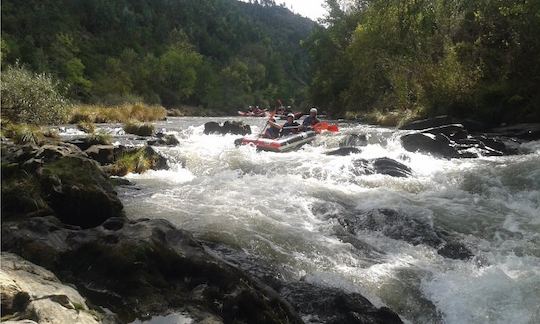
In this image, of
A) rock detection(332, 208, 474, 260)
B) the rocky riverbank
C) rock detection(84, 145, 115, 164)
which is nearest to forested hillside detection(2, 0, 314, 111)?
rock detection(84, 145, 115, 164)

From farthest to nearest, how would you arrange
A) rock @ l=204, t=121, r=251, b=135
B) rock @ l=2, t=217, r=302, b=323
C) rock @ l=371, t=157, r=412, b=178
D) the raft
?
rock @ l=204, t=121, r=251, b=135 < the raft < rock @ l=371, t=157, r=412, b=178 < rock @ l=2, t=217, r=302, b=323

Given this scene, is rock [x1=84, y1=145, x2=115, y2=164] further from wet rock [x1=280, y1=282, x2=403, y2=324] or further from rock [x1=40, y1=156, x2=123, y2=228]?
wet rock [x1=280, y1=282, x2=403, y2=324]

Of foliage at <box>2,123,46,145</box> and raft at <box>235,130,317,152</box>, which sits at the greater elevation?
foliage at <box>2,123,46,145</box>

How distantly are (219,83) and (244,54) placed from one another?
30.2 meters

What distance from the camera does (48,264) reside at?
319cm

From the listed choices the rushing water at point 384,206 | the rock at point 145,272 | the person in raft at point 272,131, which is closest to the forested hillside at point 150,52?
the person in raft at point 272,131

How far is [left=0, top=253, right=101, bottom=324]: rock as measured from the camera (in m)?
2.16

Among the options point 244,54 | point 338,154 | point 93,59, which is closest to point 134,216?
point 338,154

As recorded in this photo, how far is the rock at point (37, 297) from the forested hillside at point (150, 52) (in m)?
31.4

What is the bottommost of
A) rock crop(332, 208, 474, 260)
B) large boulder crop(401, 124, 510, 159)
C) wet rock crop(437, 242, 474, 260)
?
wet rock crop(437, 242, 474, 260)

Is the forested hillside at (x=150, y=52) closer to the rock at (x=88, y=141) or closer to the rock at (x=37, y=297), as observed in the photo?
the rock at (x=88, y=141)

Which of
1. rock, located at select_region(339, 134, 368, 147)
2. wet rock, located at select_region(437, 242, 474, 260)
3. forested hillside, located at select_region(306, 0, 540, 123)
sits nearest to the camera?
wet rock, located at select_region(437, 242, 474, 260)

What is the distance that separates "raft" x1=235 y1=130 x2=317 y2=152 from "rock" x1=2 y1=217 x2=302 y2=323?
307 inches

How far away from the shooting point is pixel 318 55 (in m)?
38.1
